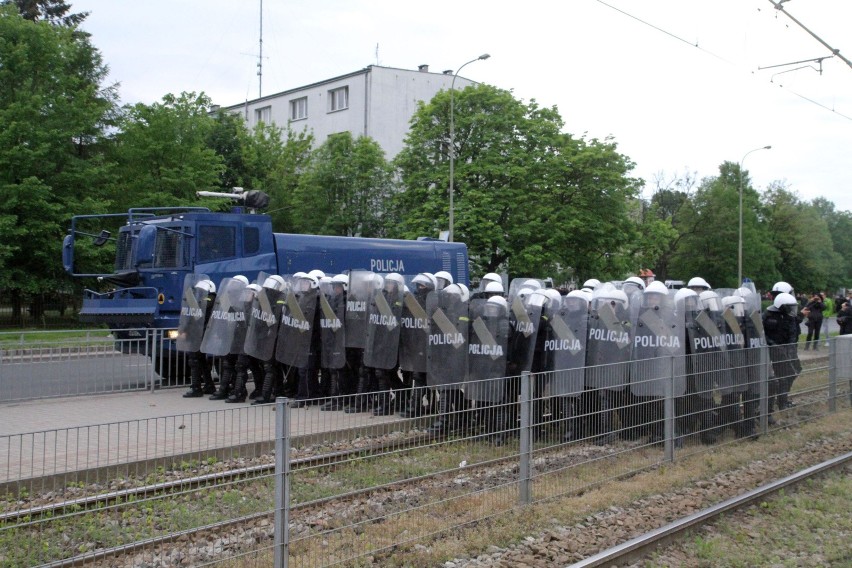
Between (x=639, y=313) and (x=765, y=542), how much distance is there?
3725 millimetres

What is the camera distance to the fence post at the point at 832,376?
1152 cm

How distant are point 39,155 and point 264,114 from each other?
2954cm

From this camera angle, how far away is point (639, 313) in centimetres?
Answer: 982

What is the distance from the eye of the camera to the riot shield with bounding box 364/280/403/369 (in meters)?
11.2

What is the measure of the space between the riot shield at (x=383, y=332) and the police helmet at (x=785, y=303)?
5.37 m

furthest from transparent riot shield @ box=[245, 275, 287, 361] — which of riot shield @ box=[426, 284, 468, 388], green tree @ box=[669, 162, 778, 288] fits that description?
green tree @ box=[669, 162, 778, 288]

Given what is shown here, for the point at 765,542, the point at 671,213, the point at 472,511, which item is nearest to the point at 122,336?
the point at 472,511

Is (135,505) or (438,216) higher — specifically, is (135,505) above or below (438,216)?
below

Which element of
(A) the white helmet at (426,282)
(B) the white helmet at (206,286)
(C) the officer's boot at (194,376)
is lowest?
(C) the officer's boot at (194,376)

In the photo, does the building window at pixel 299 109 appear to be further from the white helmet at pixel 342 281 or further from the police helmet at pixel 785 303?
the police helmet at pixel 785 303

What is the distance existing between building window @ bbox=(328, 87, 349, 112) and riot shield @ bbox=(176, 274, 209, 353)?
37527 millimetres

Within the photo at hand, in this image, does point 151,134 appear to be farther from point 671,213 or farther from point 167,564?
point 671,213

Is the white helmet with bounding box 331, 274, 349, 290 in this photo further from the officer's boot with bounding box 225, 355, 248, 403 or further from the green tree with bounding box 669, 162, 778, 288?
the green tree with bounding box 669, 162, 778, 288

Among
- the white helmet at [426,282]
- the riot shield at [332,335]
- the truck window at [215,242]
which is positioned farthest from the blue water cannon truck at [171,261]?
the white helmet at [426,282]
